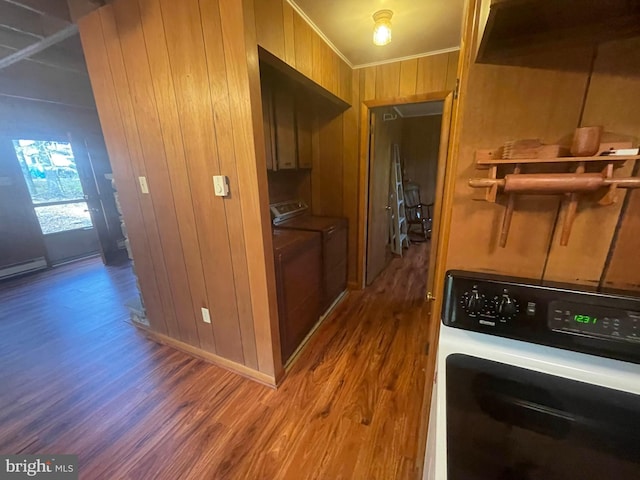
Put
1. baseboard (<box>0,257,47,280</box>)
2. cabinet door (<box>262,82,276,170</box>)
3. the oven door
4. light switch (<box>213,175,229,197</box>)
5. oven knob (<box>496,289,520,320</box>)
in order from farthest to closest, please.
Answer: baseboard (<box>0,257,47,280</box>)
cabinet door (<box>262,82,276,170</box>)
light switch (<box>213,175,229,197</box>)
oven knob (<box>496,289,520,320</box>)
the oven door

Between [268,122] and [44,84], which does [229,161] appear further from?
[44,84]

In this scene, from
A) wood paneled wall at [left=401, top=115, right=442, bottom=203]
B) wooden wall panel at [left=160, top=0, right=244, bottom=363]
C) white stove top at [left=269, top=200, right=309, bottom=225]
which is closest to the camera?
wooden wall panel at [left=160, top=0, right=244, bottom=363]

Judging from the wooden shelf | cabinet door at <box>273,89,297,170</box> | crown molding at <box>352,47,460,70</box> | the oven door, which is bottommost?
the oven door

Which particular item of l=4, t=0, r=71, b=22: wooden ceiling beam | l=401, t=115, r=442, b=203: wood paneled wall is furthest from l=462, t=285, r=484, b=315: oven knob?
l=401, t=115, r=442, b=203: wood paneled wall

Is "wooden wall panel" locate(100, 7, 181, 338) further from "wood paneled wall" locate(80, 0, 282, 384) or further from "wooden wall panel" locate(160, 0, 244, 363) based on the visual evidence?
"wooden wall panel" locate(160, 0, 244, 363)

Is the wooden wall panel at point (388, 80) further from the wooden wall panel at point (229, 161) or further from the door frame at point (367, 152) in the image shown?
the wooden wall panel at point (229, 161)

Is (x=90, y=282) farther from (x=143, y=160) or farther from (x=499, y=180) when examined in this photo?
(x=499, y=180)

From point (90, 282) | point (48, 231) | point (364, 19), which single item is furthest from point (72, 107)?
point (364, 19)

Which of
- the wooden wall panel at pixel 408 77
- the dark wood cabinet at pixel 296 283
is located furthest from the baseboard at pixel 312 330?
the wooden wall panel at pixel 408 77

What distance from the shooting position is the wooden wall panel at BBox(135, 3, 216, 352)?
1.38 meters

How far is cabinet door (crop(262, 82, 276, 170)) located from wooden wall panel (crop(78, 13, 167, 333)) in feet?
3.07

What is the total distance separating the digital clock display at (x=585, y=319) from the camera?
0.62 metres

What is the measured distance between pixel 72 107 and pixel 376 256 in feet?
16.5

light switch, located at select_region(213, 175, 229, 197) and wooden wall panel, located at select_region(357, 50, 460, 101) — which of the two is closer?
light switch, located at select_region(213, 175, 229, 197)
